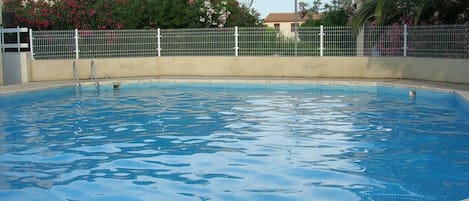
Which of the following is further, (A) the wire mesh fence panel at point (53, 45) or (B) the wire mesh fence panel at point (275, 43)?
(B) the wire mesh fence panel at point (275, 43)

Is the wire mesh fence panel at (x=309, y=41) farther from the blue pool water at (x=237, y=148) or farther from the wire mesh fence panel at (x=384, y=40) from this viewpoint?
the blue pool water at (x=237, y=148)

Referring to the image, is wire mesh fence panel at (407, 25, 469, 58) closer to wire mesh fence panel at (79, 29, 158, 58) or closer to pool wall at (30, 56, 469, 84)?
pool wall at (30, 56, 469, 84)

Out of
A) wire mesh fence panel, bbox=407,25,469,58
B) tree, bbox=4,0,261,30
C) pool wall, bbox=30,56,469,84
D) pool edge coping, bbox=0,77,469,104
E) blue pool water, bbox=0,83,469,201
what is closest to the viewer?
blue pool water, bbox=0,83,469,201

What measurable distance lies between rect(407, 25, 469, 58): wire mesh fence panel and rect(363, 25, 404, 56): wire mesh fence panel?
317mm

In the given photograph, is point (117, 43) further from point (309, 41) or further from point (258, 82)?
point (309, 41)

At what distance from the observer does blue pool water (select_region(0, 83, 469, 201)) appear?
5918mm

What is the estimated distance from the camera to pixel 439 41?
15.7m

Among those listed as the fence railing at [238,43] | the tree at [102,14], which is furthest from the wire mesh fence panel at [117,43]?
the tree at [102,14]

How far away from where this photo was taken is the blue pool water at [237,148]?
19.4ft

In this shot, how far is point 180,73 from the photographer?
19.3m

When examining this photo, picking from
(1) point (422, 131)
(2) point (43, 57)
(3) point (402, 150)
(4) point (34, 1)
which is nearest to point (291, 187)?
(3) point (402, 150)

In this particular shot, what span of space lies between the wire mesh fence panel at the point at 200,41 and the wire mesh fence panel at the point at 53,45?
2.97 meters

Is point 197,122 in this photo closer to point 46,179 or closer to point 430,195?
point 46,179

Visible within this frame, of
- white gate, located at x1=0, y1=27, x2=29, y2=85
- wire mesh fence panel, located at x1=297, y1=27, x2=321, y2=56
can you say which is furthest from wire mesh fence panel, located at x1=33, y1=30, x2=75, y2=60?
wire mesh fence panel, located at x1=297, y1=27, x2=321, y2=56
